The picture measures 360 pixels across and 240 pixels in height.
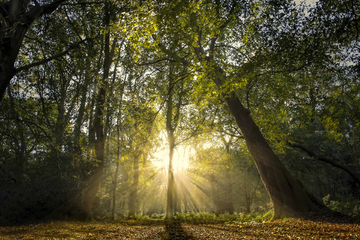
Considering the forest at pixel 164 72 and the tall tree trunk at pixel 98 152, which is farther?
the tall tree trunk at pixel 98 152

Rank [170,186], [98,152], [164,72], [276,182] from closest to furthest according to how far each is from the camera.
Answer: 1. [276,182]
2. [164,72]
3. [98,152]
4. [170,186]

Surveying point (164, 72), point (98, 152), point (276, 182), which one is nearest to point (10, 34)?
point (164, 72)

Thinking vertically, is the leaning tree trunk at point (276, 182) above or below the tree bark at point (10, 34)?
below

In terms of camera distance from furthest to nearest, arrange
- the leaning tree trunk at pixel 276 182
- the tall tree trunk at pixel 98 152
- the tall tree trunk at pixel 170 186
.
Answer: the tall tree trunk at pixel 170 186 < the tall tree trunk at pixel 98 152 < the leaning tree trunk at pixel 276 182

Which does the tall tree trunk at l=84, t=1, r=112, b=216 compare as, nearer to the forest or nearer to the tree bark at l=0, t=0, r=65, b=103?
the forest

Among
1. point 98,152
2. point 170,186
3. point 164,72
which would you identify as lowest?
point 170,186

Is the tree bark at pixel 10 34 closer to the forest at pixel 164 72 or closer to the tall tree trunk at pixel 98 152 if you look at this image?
the forest at pixel 164 72

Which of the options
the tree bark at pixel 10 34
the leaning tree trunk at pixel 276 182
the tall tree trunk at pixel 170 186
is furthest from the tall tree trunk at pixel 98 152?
the leaning tree trunk at pixel 276 182

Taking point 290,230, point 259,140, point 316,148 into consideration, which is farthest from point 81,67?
point 316,148

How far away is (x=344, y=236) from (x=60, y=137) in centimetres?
1136

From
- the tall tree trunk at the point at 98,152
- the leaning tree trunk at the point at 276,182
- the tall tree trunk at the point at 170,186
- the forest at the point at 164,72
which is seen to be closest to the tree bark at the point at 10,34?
the forest at the point at 164,72

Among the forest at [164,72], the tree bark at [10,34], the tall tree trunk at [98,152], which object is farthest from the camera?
the tall tree trunk at [98,152]

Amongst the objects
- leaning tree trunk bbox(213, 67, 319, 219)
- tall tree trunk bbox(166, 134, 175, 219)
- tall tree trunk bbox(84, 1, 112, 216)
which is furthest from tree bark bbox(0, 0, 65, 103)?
tall tree trunk bbox(166, 134, 175, 219)

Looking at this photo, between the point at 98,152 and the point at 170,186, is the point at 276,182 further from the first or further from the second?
the point at 98,152
